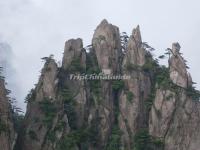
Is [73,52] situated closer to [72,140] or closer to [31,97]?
[31,97]

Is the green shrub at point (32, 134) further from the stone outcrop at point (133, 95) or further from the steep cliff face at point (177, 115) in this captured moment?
the steep cliff face at point (177, 115)

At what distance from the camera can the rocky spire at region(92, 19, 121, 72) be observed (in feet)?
330

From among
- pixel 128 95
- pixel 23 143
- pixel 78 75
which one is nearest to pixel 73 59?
pixel 78 75

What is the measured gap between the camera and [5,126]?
79.4 m

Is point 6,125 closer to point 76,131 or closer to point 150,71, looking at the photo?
point 76,131

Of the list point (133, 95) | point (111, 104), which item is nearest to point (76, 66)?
point (111, 104)

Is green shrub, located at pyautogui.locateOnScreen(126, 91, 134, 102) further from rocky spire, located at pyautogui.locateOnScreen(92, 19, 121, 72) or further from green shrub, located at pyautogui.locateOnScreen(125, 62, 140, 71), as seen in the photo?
rocky spire, located at pyautogui.locateOnScreen(92, 19, 121, 72)

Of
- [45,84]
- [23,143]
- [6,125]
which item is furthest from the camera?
[45,84]

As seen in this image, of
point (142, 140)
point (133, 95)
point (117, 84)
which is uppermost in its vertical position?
point (117, 84)

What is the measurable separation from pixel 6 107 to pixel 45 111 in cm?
952

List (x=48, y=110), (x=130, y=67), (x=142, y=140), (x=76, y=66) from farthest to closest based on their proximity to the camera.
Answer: (x=130, y=67), (x=76, y=66), (x=142, y=140), (x=48, y=110)

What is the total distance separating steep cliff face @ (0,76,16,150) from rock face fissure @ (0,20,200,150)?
18.2 ft

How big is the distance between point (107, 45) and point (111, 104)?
12459 millimetres

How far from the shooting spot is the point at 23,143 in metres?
87.4
